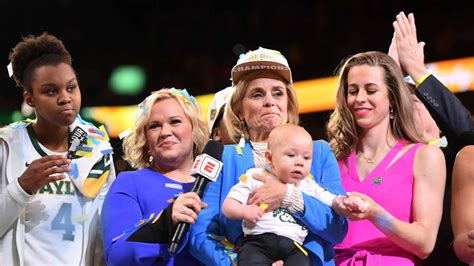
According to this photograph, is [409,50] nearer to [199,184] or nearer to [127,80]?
[199,184]

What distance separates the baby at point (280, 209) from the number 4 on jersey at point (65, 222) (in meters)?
0.85

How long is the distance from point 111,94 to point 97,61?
389mm

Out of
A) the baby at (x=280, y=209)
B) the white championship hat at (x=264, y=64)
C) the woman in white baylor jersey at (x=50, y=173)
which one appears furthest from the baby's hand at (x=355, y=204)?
the woman in white baylor jersey at (x=50, y=173)

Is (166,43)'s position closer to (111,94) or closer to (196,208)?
(111,94)

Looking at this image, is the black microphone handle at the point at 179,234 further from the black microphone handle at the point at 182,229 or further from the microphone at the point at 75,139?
the microphone at the point at 75,139

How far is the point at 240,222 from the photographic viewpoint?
2.50 metres

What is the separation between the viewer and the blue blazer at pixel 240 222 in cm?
239

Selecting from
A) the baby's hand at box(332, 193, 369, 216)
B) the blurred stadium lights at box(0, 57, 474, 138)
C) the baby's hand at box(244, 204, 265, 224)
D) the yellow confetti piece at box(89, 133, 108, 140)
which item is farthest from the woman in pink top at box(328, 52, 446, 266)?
the blurred stadium lights at box(0, 57, 474, 138)

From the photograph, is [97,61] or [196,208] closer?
[196,208]

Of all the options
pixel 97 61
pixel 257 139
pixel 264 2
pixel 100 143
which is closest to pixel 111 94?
pixel 97 61

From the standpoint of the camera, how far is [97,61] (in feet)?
26.2

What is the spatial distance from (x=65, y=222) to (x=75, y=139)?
353 mm

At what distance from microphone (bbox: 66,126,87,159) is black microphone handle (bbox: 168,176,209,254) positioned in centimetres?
79

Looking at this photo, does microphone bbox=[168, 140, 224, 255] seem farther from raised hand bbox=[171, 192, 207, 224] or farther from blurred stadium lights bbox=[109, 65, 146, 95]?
blurred stadium lights bbox=[109, 65, 146, 95]
